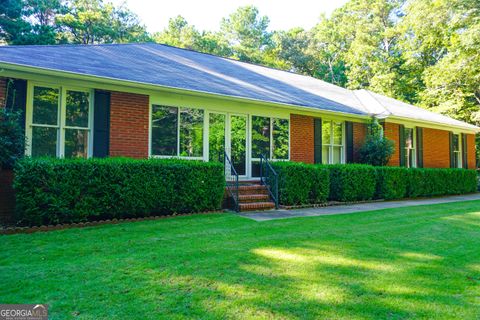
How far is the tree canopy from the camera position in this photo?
2048cm

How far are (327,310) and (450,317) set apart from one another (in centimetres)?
101

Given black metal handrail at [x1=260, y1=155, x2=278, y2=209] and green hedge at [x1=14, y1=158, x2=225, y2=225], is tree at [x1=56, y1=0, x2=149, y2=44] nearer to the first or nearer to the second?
black metal handrail at [x1=260, y1=155, x2=278, y2=209]

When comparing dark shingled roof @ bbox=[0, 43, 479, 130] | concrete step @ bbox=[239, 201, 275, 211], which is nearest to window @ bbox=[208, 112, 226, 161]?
dark shingled roof @ bbox=[0, 43, 479, 130]

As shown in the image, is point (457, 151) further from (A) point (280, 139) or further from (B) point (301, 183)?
(B) point (301, 183)

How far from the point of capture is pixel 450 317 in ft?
9.53

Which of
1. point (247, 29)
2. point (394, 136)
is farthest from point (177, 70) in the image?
point (247, 29)

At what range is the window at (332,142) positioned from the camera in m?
13.4

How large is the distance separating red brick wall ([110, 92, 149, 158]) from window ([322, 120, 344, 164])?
23.2ft

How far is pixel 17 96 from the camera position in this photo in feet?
24.6

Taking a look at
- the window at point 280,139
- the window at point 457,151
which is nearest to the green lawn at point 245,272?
the window at point 280,139

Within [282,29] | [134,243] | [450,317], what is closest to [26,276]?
[134,243]

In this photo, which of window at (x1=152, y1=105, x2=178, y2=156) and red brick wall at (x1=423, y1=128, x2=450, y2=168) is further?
red brick wall at (x1=423, y1=128, x2=450, y2=168)

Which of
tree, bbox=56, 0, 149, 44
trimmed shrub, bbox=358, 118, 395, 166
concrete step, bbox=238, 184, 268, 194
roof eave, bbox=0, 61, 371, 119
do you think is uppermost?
tree, bbox=56, 0, 149, 44

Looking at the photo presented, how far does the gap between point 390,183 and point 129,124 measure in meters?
8.80
